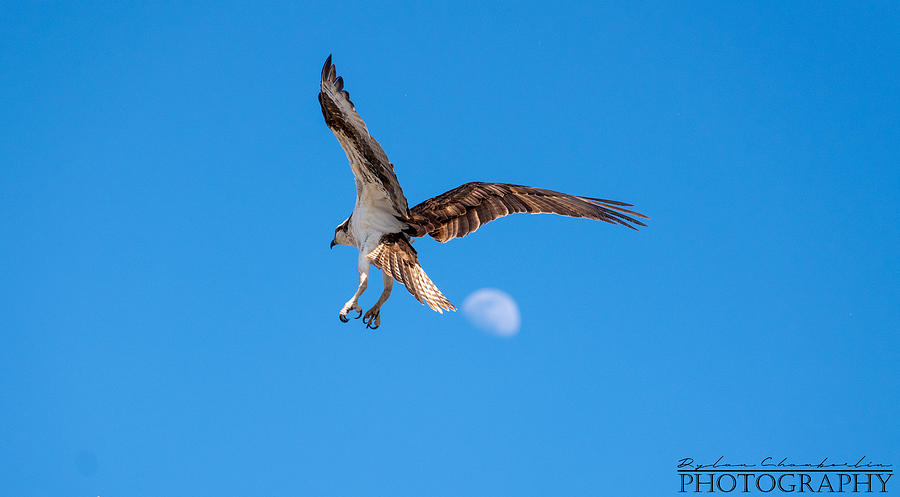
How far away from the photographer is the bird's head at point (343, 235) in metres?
10.5

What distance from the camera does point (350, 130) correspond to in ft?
28.8

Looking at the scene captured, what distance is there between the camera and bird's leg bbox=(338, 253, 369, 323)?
31.6ft

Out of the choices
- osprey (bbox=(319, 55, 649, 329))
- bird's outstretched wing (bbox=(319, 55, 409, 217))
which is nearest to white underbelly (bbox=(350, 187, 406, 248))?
osprey (bbox=(319, 55, 649, 329))

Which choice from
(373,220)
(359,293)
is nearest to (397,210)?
(373,220)

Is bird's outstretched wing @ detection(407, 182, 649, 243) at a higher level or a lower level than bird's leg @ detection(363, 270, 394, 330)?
higher

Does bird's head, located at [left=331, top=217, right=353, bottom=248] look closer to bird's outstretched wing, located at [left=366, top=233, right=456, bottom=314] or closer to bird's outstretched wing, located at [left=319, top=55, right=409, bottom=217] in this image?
bird's outstretched wing, located at [left=366, top=233, right=456, bottom=314]

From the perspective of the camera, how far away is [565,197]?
1079 centimetres

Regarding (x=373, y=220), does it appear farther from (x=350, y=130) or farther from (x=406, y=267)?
(x=350, y=130)

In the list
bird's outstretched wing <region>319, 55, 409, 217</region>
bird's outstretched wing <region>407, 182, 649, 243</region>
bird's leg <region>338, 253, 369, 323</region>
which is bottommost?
bird's leg <region>338, 253, 369, 323</region>

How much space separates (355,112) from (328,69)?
0.53m

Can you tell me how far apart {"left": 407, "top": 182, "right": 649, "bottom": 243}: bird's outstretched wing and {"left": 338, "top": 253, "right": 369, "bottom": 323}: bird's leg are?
38.3 inches

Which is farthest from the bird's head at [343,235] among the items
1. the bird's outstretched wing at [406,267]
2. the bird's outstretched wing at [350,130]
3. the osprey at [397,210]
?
the bird's outstretched wing at [350,130]

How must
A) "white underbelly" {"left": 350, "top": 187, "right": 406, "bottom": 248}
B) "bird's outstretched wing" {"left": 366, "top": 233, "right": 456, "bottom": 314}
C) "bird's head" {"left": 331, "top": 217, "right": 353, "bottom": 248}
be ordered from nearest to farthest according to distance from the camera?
"bird's outstretched wing" {"left": 366, "top": 233, "right": 456, "bottom": 314} < "white underbelly" {"left": 350, "top": 187, "right": 406, "bottom": 248} < "bird's head" {"left": 331, "top": 217, "right": 353, "bottom": 248}

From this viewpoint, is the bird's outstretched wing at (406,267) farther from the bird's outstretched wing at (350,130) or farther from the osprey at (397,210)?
the bird's outstretched wing at (350,130)
